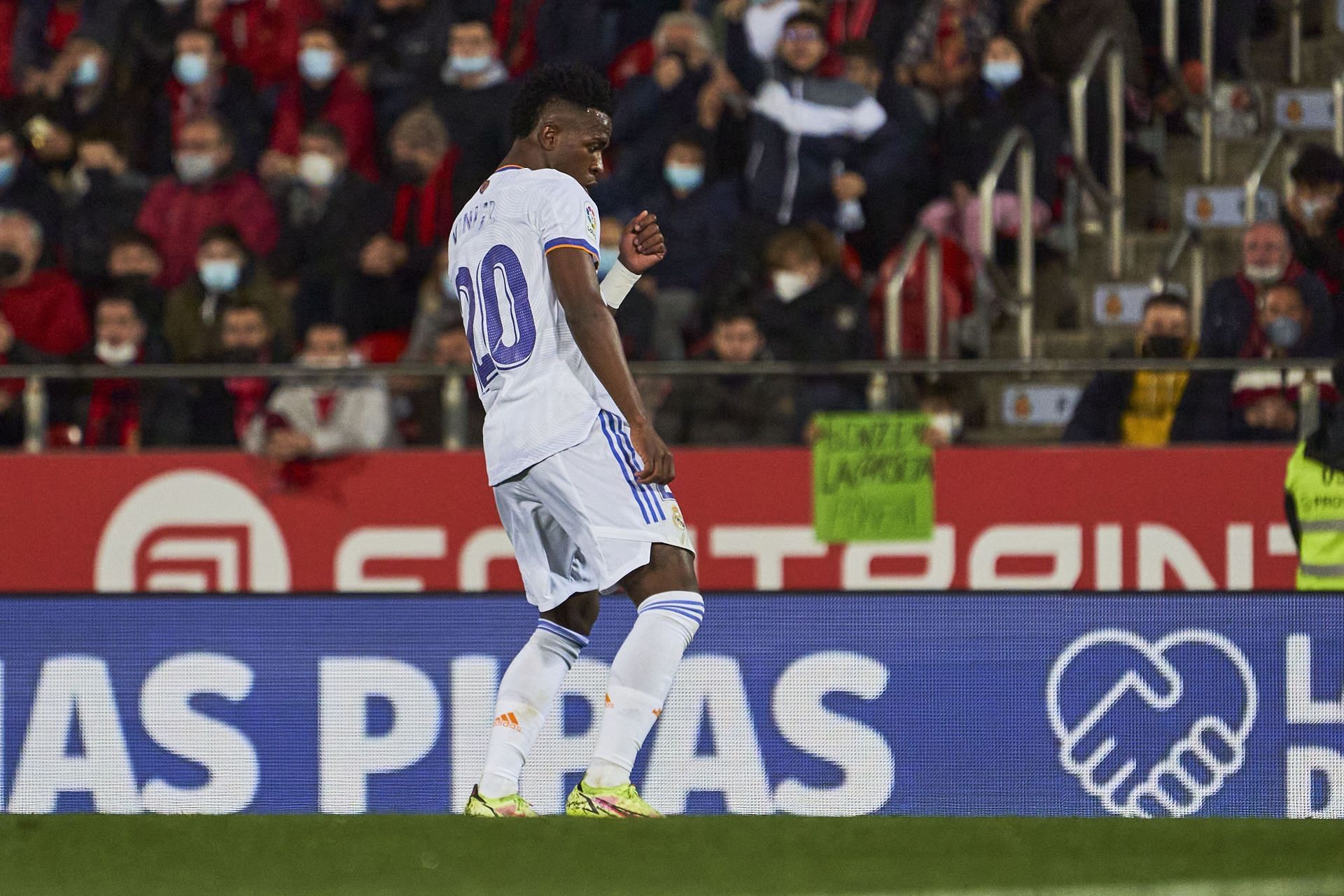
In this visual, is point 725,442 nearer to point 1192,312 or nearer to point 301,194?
point 1192,312

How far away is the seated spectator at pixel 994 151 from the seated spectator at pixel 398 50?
2.79 m

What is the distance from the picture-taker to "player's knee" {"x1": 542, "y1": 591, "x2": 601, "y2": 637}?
5.31 metres

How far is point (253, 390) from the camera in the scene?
31.8 feet

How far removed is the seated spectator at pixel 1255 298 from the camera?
30.4 feet

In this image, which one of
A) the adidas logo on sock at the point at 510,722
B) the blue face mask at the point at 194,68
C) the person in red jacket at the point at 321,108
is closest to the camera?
the adidas logo on sock at the point at 510,722

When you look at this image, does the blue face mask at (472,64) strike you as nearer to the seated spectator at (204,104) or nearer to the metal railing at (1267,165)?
the seated spectator at (204,104)

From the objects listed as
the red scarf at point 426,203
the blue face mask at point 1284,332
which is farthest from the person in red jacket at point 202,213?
the blue face mask at point 1284,332

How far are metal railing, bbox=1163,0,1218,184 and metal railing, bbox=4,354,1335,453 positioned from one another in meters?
1.84

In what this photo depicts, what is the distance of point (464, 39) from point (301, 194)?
120cm

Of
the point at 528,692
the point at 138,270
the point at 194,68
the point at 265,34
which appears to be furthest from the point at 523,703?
the point at 265,34

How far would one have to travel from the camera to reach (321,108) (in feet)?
38.1

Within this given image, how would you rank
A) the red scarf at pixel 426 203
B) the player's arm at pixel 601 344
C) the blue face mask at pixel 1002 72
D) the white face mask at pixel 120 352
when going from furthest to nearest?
the blue face mask at pixel 1002 72 → the red scarf at pixel 426 203 → the white face mask at pixel 120 352 → the player's arm at pixel 601 344

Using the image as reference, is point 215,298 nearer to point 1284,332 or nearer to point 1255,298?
point 1255,298

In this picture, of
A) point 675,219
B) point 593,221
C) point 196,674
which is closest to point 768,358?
point 675,219
